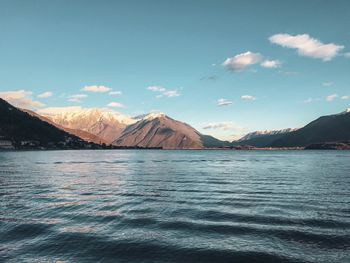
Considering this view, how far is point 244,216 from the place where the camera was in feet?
120

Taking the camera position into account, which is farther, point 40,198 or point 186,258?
point 40,198

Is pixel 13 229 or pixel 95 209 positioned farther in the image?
pixel 95 209

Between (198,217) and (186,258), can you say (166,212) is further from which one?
(186,258)

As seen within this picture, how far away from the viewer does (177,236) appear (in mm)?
29156

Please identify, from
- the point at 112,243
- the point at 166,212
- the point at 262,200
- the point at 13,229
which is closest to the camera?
the point at 112,243

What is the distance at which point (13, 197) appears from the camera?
50.9 metres

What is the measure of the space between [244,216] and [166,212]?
8845 millimetres

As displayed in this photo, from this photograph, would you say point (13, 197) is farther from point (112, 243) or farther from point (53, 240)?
point (112, 243)

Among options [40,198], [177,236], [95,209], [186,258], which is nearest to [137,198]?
[95,209]

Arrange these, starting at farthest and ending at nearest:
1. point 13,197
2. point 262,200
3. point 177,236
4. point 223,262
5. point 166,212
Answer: point 13,197 → point 262,200 → point 166,212 → point 177,236 → point 223,262

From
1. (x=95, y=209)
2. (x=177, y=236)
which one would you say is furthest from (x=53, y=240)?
(x=95, y=209)

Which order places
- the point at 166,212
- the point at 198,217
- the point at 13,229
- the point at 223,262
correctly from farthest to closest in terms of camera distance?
1. the point at 166,212
2. the point at 198,217
3. the point at 13,229
4. the point at 223,262

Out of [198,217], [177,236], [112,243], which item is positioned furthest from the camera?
[198,217]

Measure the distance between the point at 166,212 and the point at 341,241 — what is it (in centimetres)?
1868
